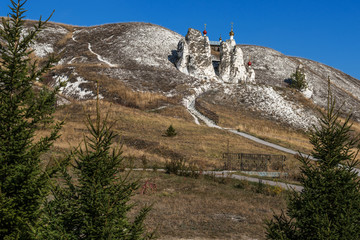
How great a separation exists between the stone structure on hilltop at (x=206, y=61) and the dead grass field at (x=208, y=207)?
52974 millimetres

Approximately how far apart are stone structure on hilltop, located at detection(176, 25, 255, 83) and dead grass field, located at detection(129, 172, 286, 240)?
53.0 metres

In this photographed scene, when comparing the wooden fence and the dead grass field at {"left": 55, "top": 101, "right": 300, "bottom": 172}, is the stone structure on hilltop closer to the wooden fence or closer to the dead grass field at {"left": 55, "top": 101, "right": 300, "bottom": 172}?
the dead grass field at {"left": 55, "top": 101, "right": 300, "bottom": 172}

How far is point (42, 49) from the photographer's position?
78.9 meters

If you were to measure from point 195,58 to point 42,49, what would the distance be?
40180mm

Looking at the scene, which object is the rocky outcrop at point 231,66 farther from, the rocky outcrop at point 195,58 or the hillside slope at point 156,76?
the hillside slope at point 156,76

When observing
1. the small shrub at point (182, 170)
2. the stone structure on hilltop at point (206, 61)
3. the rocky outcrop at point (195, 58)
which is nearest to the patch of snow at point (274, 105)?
the stone structure on hilltop at point (206, 61)

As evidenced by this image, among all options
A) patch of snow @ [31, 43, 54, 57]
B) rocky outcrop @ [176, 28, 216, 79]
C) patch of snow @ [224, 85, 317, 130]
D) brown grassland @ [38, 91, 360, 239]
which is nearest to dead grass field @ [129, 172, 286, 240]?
brown grassland @ [38, 91, 360, 239]

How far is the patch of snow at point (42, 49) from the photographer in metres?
76.8

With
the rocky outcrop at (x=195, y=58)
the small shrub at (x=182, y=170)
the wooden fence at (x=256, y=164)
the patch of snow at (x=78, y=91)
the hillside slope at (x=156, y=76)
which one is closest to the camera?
the small shrub at (x=182, y=170)

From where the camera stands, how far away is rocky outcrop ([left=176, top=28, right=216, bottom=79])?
70438 mm

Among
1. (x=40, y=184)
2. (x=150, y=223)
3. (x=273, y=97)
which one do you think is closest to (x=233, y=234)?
(x=150, y=223)

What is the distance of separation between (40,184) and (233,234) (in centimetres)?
707

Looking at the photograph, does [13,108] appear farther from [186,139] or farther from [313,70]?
[313,70]

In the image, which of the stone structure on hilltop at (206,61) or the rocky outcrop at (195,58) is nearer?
the rocky outcrop at (195,58)
